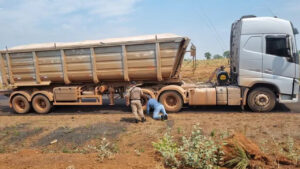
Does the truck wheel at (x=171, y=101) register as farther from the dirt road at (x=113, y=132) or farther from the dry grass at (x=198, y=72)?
the dry grass at (x=198, y=72)

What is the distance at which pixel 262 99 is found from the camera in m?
7.22

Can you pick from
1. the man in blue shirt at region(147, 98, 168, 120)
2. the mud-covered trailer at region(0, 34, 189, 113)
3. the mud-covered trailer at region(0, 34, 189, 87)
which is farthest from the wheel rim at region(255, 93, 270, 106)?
the man in blue shirt at region(147, 98, 168, 120)

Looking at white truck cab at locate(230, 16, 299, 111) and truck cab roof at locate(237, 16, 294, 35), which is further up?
truck cab roof at locate(237, 16, 294, 35)

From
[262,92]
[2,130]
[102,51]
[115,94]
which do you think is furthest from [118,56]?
[262,92]

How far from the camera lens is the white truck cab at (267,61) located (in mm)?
6852

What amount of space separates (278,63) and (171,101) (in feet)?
12.6

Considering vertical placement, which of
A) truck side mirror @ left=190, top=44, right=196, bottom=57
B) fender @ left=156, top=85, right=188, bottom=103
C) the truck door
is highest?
truck side mirror @ left=190, top=44, right=196, bottom=57

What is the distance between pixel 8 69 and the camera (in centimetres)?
844

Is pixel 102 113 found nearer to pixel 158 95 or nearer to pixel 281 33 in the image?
pixel 158 95

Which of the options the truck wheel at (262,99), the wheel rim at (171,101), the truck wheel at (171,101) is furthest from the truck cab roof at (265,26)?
the wheel rim at (171,101)

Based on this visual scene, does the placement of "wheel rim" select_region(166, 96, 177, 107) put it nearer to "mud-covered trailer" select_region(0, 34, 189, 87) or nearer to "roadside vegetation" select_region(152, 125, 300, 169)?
"mud-covered trailer" select_region(0, 34, 189, 87)

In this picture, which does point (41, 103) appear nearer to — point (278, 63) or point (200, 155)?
point (200, 155)

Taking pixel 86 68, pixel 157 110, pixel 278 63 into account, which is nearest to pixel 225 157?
pixel 157 110

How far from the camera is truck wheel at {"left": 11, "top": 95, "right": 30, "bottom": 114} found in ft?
28.4
